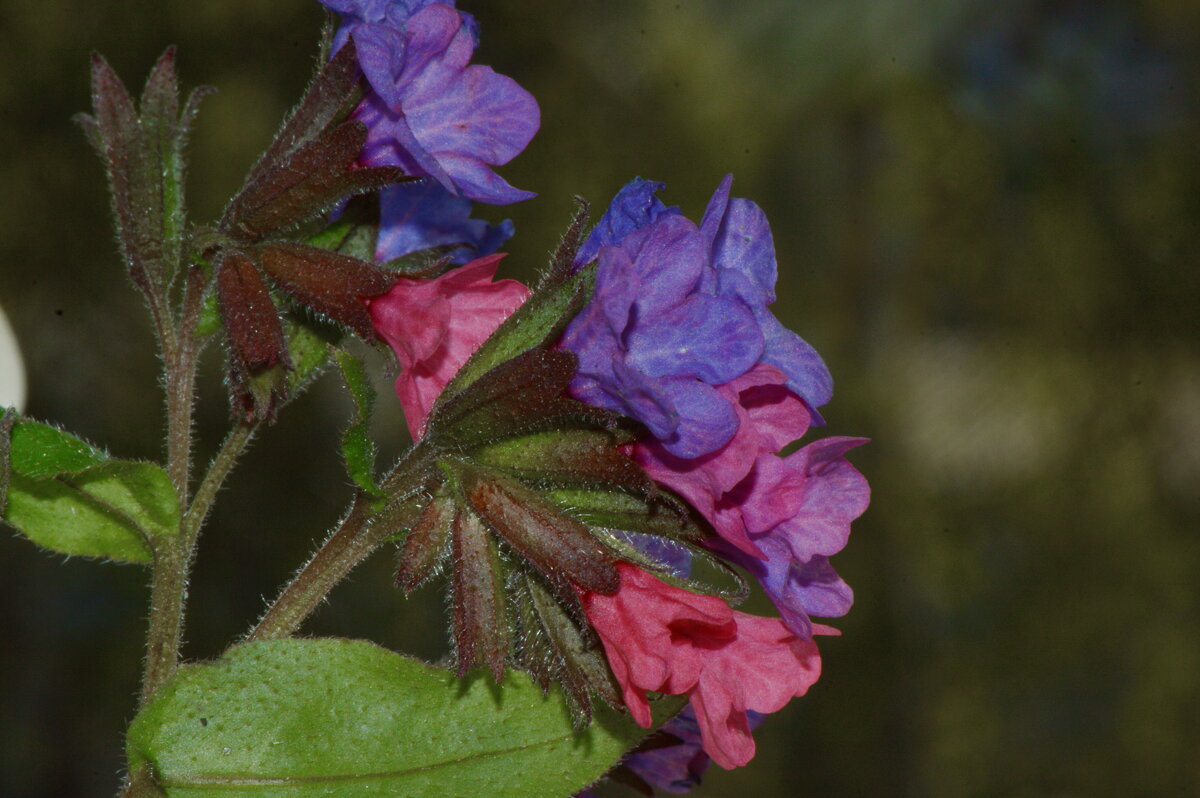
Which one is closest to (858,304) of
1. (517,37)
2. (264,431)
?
(517,37)

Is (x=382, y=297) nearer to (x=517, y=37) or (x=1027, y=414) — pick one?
(x=517, y=37)

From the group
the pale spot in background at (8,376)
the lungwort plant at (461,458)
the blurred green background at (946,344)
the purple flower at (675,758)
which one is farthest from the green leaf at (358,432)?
the blurred green background at (946,344)

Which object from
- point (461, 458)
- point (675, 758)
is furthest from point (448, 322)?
point (675, 758)

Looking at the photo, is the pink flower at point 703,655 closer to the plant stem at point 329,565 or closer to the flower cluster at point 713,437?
the flower cluster at point 713,437

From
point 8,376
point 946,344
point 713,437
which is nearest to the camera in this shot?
point 713,437

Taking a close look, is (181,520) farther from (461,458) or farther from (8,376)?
(8,376)
